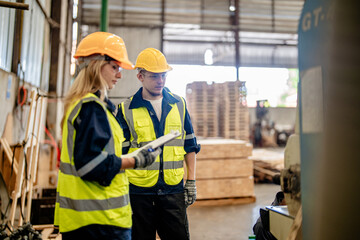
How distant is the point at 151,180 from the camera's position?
2.12 m

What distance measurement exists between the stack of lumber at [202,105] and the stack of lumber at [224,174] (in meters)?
3.77

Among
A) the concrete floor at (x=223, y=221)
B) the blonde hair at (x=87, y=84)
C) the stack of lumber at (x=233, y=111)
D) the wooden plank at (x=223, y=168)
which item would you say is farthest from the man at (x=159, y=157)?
the stack of lumber at (x=233, y=111)

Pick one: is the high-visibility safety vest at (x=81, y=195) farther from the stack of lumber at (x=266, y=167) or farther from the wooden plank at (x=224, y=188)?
the stack of lumber at (x=266, y=167)

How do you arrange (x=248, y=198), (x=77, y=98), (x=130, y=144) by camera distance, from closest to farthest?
1. (x=77, y=98)
2. (x=130, y=144)
3. (x=248, y=198)

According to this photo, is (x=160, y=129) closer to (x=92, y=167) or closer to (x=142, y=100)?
(x=142, y=100)

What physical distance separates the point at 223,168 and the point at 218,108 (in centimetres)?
432

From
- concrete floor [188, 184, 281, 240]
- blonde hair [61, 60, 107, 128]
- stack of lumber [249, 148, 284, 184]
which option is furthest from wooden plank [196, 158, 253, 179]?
blonde hair [61, 60, 107, 128]

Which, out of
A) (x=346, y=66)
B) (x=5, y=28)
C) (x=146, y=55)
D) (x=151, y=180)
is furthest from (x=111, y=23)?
(x=346, y=66)

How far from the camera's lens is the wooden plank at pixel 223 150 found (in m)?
5.41

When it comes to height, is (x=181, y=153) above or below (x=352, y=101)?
below

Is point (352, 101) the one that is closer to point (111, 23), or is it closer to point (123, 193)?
point (123, 193)

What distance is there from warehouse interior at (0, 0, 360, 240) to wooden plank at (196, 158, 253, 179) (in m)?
0.02

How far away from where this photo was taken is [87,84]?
1503mm

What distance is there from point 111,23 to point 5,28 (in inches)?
230
